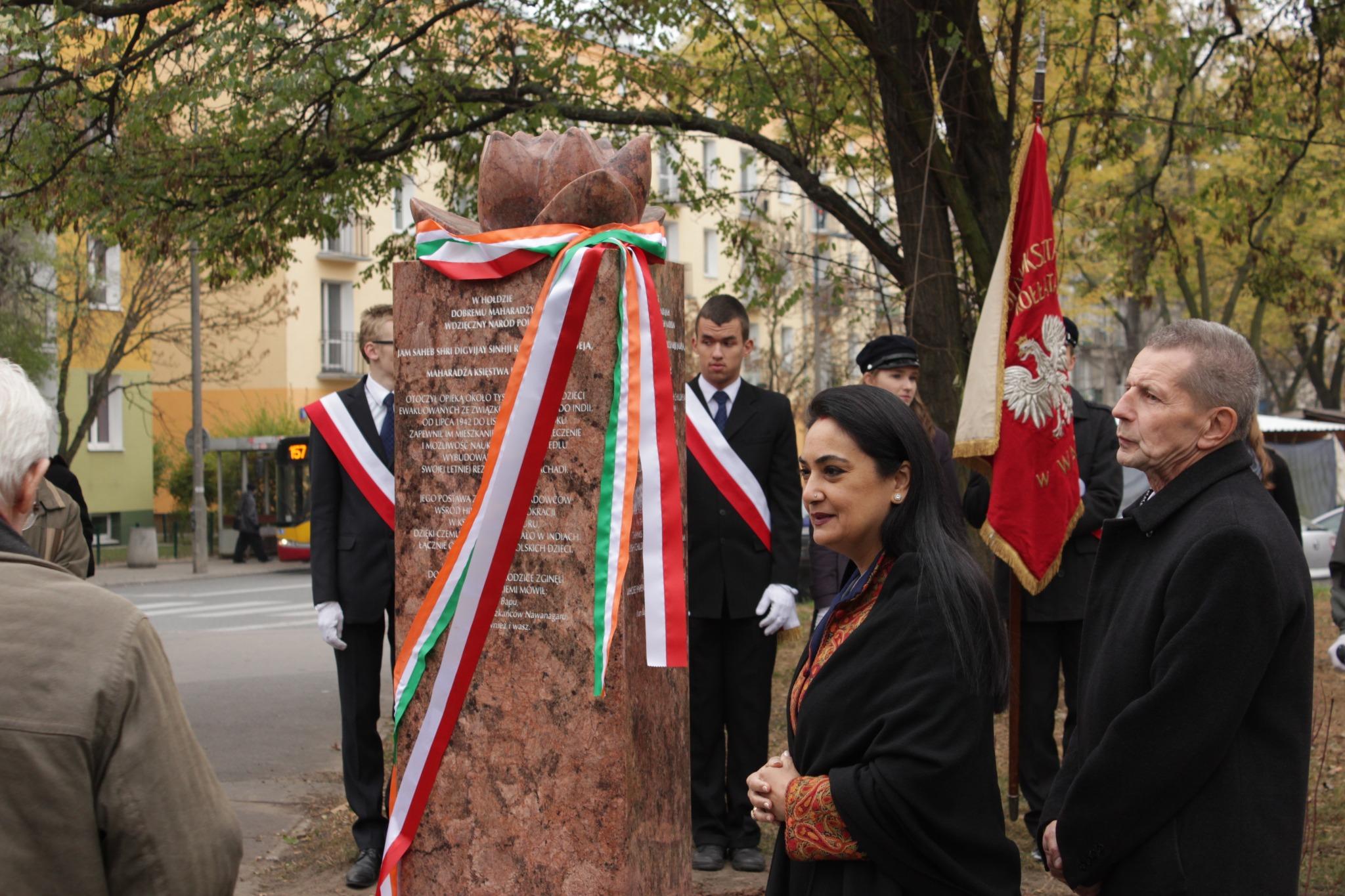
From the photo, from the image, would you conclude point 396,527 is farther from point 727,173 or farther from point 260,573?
point 260,573

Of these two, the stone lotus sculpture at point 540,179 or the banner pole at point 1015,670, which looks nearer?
the stone lotus sculpture at point 540,179

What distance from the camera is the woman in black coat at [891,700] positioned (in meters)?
2.53

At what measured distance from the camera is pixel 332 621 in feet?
18.2

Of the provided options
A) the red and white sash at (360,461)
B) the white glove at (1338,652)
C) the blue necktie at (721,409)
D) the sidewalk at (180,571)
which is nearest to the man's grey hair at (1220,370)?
the white glove at (1338,652)

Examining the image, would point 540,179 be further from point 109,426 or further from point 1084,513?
point 109,426

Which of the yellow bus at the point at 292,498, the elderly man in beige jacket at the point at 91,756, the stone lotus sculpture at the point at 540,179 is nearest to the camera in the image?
the elderly man in beige jacket at the point at 91,756

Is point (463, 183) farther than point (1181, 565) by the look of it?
Yes

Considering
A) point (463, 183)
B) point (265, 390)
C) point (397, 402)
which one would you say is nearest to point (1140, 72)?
point (463, 183)

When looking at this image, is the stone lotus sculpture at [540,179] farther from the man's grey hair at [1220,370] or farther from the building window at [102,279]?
the building window at [102,279]

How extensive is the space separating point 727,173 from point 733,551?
7.94 m

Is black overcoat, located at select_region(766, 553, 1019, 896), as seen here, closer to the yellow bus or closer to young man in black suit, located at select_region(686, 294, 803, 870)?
young man in black suit, located at select_region(686, 294, 803, 870)

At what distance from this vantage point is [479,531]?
4207 mm

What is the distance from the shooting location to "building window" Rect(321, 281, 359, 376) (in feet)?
129

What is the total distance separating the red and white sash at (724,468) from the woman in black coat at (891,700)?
2.72 m
